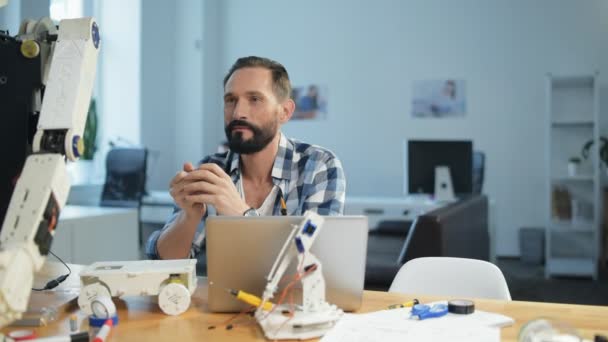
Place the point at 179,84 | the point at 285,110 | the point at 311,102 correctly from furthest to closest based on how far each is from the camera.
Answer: the point at 179,84
the point at 311,102
the point at 285,110

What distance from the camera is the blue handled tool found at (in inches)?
43.6

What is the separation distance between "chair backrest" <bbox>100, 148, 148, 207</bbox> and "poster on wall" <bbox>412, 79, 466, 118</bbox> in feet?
9.45

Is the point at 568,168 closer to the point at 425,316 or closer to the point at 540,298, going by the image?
the point at 540,298

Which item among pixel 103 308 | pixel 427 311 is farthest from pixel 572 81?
pixel 103 308

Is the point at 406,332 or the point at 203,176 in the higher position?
the point at 203,176

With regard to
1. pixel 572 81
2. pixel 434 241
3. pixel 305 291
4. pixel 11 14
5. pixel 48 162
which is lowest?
pixel 434 241

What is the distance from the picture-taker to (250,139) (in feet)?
5.66

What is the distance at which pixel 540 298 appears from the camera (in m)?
4.06

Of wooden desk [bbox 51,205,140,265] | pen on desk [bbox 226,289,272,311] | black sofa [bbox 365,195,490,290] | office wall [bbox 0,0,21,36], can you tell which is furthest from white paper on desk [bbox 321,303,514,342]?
office wall [bbox 0,0,21,36]

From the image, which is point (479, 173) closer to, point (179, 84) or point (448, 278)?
point (179, 84)

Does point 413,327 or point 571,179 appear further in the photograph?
point 571,179

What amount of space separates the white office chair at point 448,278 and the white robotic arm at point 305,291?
0.51m

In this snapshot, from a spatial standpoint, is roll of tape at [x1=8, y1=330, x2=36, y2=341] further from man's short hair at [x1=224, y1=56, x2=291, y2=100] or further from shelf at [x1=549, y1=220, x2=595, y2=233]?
shelf at [x1=549, y1=220, x2=595, y2=233]

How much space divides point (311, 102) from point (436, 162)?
259cm
